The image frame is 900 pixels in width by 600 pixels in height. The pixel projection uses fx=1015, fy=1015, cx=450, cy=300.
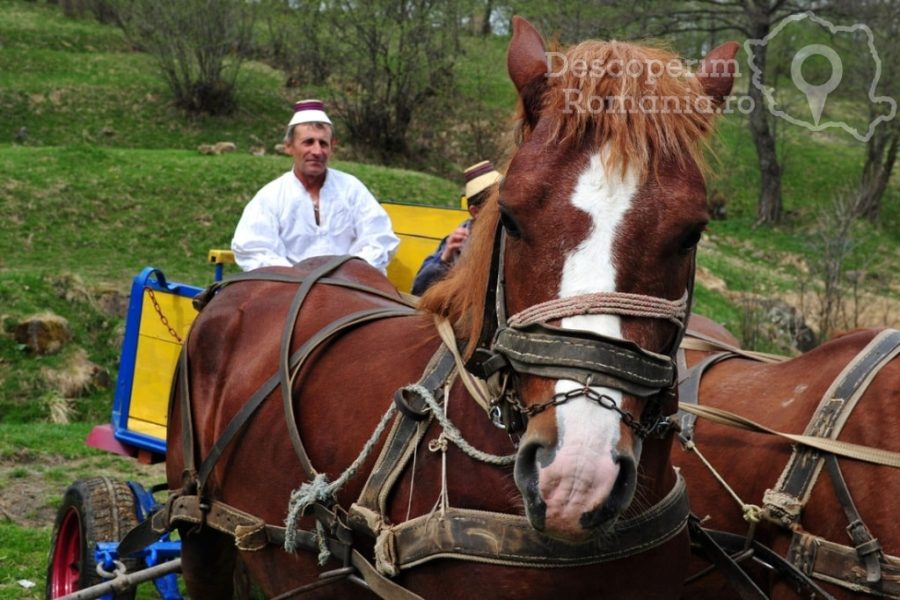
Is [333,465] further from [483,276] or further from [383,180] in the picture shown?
[383,180]

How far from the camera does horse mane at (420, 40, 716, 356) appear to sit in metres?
2.14

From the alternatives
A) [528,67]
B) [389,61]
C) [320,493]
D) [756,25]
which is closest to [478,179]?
[320,493]

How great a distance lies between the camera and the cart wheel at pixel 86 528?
14.1 feet

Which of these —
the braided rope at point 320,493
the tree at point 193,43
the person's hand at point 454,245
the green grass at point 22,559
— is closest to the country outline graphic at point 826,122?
the person's hand at point 454,245

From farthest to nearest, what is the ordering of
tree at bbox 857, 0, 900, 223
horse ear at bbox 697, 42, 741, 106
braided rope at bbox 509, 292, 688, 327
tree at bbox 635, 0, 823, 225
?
tree at bbox 857, 0, 900, 223
tree at bbox 635, 0, 823, 225
horse ear at bbox 697, 42, 741, 106
braided rope at bbox 509, 292, 688, 327

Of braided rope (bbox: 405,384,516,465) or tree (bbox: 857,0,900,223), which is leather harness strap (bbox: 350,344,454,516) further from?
tree (bbox: 857,0,900,223)

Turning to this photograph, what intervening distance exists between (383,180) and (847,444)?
44.1ft

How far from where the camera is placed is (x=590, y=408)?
195 centimetres

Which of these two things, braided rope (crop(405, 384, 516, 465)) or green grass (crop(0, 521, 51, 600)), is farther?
green grass (crop(0, 521, 51, 600))

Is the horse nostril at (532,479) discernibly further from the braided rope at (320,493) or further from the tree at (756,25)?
the tree at (756,25)

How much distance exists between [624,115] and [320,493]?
4.29 feet

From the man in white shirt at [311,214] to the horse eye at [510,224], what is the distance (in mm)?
2433

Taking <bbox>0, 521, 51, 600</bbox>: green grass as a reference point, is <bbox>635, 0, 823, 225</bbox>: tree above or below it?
above

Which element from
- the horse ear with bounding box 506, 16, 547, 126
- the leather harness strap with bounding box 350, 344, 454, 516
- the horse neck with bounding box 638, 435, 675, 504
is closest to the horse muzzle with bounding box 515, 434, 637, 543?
the horse neck with bounding box 638, 435, 675, 504
